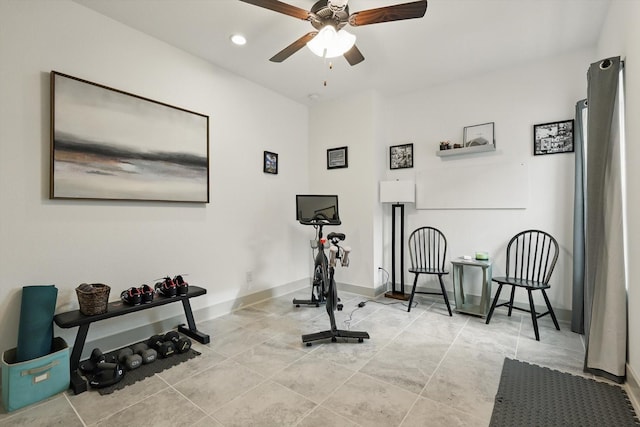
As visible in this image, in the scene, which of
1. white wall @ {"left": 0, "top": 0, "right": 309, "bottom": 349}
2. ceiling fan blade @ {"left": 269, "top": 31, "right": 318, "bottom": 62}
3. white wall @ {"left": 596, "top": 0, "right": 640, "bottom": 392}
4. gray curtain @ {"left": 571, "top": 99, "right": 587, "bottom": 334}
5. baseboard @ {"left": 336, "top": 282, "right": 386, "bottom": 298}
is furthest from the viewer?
baseboard @ {"left": 336, "top": 282, "right": 386, "bottom": 298}

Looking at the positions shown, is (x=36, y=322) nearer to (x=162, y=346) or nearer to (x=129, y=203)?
(x=162, y=346)

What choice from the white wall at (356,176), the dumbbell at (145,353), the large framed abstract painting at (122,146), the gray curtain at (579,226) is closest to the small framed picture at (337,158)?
the white wall at (356,176)

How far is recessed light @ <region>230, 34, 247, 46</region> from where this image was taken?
2689 millimetres

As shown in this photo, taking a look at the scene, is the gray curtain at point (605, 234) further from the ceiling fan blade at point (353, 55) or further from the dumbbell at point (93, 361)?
the dumbbell at point (93, 361)

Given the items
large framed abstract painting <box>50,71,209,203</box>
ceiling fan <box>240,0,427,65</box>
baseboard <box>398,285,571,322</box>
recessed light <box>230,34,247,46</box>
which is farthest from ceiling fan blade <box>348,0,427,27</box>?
baseboard <box>398,285,571,322</box>

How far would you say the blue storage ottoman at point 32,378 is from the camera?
1665mm

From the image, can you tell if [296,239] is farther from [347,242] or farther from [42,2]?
[42,2]

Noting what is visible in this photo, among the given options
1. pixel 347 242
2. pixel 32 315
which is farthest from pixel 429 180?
pixel 32 315

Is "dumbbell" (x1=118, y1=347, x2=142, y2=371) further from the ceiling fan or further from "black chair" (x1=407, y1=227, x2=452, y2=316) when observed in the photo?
"black chair" (x1=407, y1=227, x2=452, y2=316)

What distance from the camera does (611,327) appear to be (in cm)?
191

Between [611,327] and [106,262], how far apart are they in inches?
148

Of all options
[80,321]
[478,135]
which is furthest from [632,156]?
[80,321]

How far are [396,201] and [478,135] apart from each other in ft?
4.03

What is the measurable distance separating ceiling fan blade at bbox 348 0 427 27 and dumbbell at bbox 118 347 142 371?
2.92 metres
